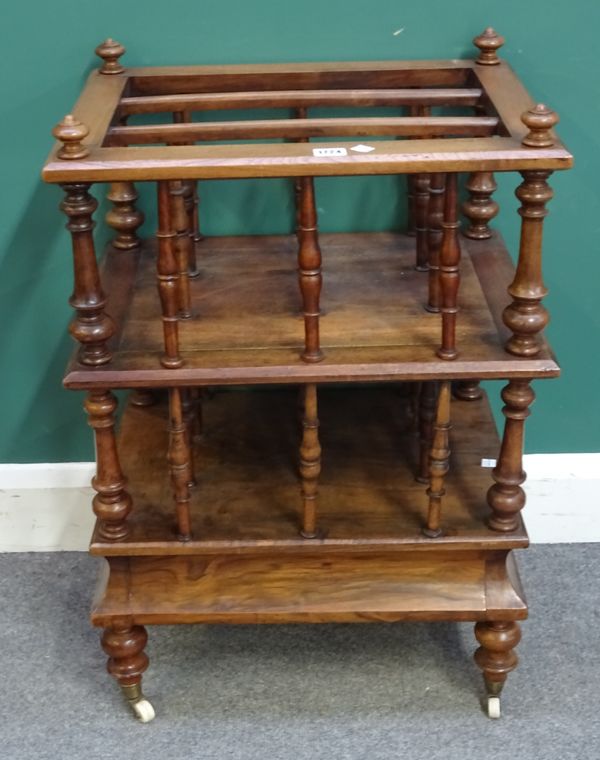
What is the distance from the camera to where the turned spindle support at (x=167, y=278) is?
135 centimetres

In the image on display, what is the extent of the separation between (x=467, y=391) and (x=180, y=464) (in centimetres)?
54

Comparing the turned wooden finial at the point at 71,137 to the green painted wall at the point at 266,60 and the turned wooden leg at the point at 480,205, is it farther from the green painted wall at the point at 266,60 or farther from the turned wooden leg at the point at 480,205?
the turned wooden leg at the point at 480,205

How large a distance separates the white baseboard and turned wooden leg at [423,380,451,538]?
52cm

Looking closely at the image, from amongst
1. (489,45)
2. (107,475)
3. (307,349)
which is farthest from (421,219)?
(107,475)

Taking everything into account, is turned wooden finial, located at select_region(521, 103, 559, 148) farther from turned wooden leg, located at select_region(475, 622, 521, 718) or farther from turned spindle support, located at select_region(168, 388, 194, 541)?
turned wooden leg, located at select_region(475, 622, 521, 718)

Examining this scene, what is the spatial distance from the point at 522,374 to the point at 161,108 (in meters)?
0.60

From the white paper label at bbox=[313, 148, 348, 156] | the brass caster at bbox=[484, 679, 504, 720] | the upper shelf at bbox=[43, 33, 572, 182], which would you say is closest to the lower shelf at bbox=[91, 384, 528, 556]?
the brass caster at bbox=[484, 679, 504, 720]

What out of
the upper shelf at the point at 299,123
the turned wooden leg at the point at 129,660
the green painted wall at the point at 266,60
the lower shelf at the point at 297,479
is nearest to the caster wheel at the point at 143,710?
the turned wooden leg at the point at 129,660

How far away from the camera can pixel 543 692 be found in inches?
69.9

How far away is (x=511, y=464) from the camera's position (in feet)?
4.97

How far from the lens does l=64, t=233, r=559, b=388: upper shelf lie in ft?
4.67

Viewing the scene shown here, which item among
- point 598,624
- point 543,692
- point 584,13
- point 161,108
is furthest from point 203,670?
point 584,13

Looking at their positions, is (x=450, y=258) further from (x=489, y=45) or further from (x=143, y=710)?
(x=143, y=710)

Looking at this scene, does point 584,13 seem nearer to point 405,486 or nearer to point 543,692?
point 405,486
